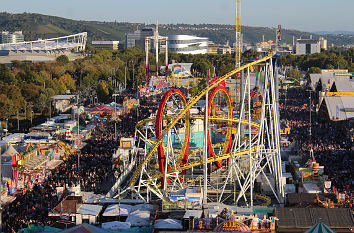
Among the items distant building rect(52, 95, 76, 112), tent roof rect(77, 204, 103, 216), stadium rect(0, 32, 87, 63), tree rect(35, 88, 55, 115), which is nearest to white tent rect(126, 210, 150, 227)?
tent roof rect(77, 204, 103, 216)

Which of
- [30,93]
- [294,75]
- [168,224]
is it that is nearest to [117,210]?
[168,224]

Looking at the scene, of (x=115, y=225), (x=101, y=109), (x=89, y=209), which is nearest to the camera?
(x=115, y=225)

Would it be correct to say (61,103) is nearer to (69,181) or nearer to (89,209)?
(69,181)

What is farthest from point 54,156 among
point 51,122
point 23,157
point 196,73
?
point 196,73

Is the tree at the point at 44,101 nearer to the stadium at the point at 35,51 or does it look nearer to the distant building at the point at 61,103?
the distant building at the point at 61,103

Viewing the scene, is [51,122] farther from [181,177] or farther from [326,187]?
[326,187]

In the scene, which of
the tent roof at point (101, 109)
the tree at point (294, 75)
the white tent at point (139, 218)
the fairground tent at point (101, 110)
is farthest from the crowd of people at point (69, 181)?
the tree at point (294, 75)

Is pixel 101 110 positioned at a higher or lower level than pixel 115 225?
higher
